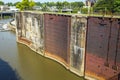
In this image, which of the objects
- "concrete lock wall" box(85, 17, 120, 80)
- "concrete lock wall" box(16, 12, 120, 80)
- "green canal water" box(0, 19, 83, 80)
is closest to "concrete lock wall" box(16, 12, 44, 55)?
"concrete lock wall" box(16, 12, 120, 80)

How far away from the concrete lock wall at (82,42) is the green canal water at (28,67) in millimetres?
943

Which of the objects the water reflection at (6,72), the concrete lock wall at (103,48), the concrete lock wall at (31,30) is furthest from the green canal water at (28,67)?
the concrete lock wall at (103,48)

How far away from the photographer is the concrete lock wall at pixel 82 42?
18.8m

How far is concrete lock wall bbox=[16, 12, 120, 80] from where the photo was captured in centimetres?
1875

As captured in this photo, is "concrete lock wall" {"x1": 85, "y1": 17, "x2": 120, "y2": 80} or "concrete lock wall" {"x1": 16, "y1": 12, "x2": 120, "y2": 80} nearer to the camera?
"concrete lock wall" {"x1": 85, "y1": 17, "x2": 120, "y2": 80}

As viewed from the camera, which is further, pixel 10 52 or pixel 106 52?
pixel 10 52

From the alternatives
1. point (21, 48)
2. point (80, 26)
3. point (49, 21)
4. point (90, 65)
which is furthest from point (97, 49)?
point (21, 48)

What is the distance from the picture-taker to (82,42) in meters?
22.0

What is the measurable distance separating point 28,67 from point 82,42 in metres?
8.47

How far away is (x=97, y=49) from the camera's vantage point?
797 inches

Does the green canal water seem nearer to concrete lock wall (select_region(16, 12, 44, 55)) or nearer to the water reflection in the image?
the water reflection

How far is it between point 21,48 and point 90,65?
1777cm

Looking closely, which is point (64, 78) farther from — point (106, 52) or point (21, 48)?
point (21, 48)

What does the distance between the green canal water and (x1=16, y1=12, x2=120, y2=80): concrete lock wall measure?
0.94m
